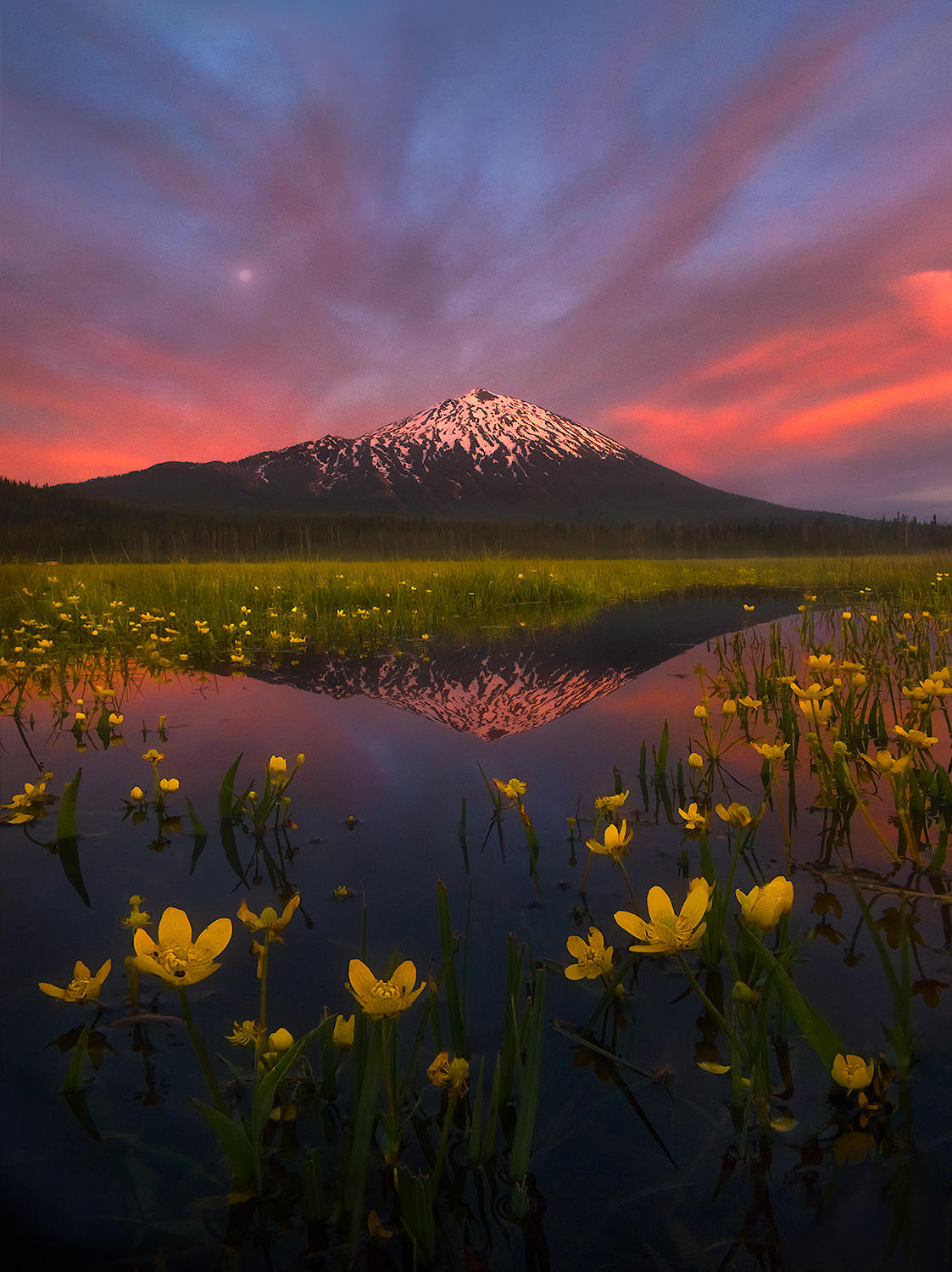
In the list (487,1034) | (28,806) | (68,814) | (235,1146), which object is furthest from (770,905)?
(28,806)

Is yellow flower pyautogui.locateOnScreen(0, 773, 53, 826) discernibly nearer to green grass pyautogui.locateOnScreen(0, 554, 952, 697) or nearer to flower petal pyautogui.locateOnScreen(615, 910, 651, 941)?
flower petal pyautogui.locateOnScreen(615, 910, 651, 941)

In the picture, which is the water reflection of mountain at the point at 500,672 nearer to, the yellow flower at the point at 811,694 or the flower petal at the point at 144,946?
the yellow flower at the point at 811,694

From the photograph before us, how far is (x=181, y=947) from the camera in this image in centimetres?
130

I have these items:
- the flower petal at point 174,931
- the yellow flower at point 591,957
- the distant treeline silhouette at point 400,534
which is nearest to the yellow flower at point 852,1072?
the yellow flower at point 591,957

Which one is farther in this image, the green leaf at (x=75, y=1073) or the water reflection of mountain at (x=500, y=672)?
the water reflection of mountain at (x=500, y=672)

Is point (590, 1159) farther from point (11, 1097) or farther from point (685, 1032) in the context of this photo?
point (11, 1097)

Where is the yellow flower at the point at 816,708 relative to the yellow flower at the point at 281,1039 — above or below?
above

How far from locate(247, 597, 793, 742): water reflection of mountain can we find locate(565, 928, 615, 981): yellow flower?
280cm

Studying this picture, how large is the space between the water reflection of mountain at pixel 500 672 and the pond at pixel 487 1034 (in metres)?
1.65

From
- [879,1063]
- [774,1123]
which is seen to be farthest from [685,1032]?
[879,1063]

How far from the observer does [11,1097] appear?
1.49m

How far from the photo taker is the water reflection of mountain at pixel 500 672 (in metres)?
5.39

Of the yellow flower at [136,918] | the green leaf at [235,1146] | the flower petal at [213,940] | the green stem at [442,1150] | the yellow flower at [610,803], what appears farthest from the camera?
the yellow flower at [610,803]

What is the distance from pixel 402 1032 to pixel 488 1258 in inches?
23.8
